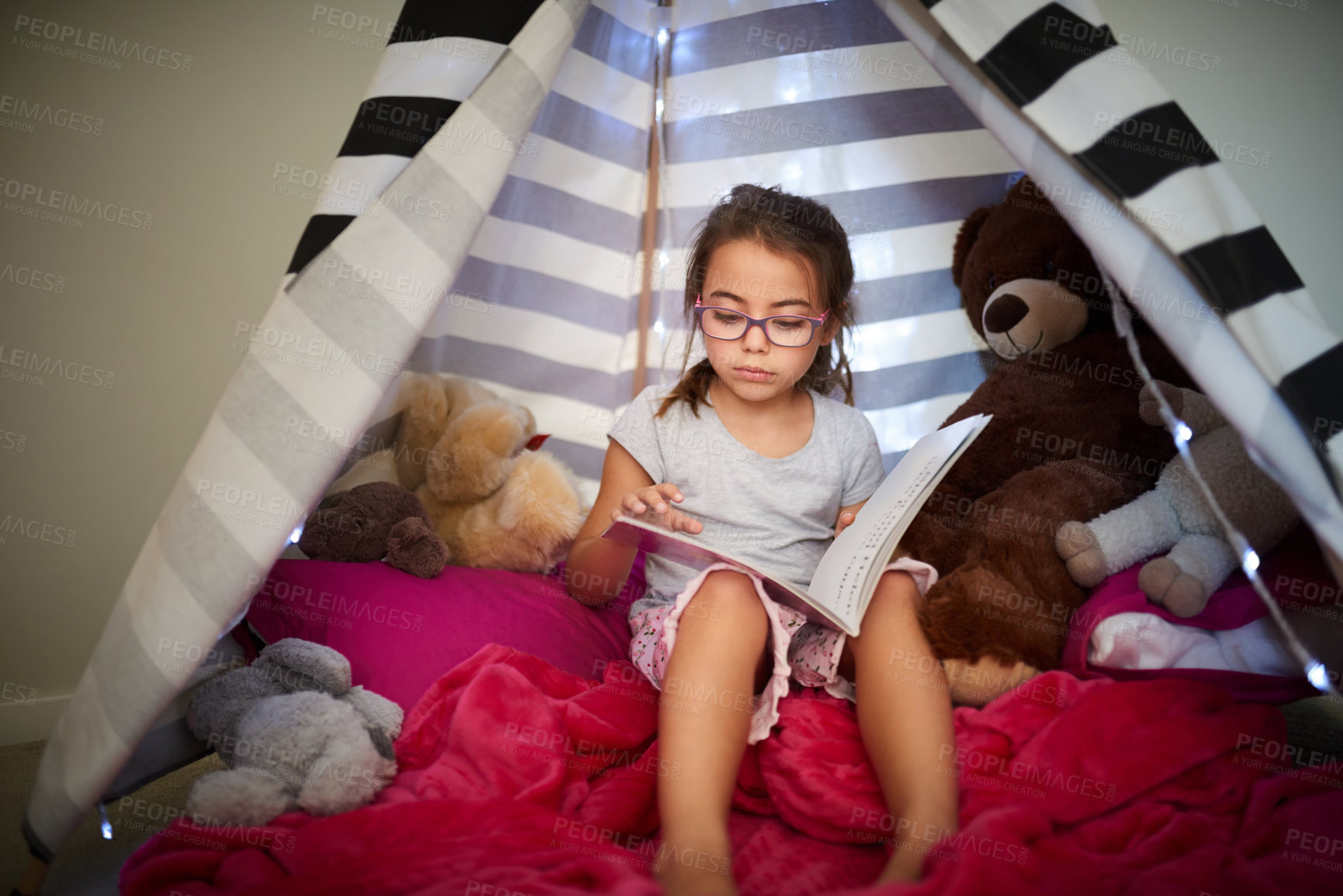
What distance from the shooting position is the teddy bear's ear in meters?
1.59

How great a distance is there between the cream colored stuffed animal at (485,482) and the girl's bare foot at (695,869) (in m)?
0.74

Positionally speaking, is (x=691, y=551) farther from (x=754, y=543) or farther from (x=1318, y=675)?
(x=1318, y=675)

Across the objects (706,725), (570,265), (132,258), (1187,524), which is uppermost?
(570,265)

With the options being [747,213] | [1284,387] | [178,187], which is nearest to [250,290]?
[178,187]

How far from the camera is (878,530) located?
0.96 m

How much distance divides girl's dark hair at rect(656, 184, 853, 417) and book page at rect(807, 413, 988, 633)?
0.89ft

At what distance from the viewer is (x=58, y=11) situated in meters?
1.45

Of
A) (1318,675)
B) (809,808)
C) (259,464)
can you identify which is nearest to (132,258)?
(259,464)

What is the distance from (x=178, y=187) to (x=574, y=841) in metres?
1.36

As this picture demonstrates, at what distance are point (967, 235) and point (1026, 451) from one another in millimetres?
454

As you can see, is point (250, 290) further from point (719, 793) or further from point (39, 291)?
point (719, 793)

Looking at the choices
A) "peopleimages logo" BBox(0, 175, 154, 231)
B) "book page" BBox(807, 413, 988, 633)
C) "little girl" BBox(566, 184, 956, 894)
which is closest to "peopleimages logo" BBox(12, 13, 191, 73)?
"peopleimages logo" BBox(0, 175, 154, 231)

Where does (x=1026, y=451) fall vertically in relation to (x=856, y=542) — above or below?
above

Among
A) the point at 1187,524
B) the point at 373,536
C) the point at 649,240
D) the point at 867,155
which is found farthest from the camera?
the point at 649,240
